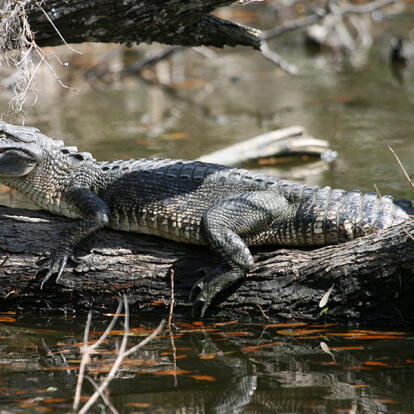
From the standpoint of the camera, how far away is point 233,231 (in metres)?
4.82

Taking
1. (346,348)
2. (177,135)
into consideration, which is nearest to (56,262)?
(346,348)

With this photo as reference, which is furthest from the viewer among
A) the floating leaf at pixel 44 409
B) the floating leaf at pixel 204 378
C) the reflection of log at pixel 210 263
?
the reflection of log at pixel 210 263

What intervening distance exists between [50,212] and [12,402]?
2.20 meters

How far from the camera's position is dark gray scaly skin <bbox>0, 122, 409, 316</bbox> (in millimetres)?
4809

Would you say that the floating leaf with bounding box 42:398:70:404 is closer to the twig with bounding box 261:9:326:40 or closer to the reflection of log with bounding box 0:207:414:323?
the reflection of log with bounding box 0:207:414:323

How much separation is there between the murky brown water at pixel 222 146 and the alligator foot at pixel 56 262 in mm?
312

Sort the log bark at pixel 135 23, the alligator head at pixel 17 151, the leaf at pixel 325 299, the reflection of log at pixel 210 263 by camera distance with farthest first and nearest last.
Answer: the alligator head at pixel 17 151, the log bark at pixel 135 23, the leaf at pixel 325 299, the reflection of log at pixel 210 263

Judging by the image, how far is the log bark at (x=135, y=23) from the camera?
523 cm

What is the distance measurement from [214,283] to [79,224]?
3.58 ft

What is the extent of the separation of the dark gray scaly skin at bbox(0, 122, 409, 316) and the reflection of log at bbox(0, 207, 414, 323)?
0.41ft

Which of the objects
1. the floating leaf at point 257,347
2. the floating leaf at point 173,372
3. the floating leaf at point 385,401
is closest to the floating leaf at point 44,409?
the floating leaf at point 173,372

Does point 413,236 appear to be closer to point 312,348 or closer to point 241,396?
point 312,348

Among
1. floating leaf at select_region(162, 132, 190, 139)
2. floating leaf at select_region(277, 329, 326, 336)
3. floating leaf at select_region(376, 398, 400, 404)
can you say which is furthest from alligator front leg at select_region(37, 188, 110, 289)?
floating leaf at select_region(162, 132, 190, 139)

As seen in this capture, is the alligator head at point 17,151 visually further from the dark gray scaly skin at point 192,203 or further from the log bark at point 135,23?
the log bark at point 135,23
